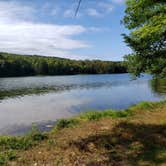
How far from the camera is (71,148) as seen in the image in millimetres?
7934

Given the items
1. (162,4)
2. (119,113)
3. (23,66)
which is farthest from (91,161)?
(23,66)

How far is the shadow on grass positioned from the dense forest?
7231cm

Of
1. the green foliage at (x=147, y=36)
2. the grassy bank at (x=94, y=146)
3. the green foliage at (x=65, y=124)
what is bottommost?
the green foliage at (x=65, y=124)

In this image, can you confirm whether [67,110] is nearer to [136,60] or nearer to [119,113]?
[119,113]

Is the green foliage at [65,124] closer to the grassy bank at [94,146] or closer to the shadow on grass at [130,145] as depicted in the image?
the grassy bank at [94,146]

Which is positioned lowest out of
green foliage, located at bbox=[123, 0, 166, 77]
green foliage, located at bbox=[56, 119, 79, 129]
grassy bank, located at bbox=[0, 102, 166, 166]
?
green foliage, located at bbox=[56, 119, 79, 129]

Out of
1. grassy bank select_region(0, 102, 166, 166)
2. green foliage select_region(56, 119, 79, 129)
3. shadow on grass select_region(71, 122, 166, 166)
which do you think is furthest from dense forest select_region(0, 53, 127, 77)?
shadow on grass select_region(71, 122, 166, 166)

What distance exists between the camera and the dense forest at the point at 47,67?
9775 centimetres

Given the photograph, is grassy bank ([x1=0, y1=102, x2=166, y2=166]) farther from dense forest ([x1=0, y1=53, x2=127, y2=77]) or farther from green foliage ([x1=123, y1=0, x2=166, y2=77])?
dense forest ([x1=0, y1=53, x2=127, y2=77])

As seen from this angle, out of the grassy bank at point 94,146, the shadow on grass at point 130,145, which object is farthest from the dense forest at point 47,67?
the shadow on grass at point 130,145

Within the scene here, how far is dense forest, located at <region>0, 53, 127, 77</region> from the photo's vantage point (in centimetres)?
9775

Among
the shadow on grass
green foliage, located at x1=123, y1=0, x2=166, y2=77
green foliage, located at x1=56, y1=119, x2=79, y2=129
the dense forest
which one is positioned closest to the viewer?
the shadow on grass

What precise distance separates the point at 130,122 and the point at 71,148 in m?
4.51

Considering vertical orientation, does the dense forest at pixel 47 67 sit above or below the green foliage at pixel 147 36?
below
